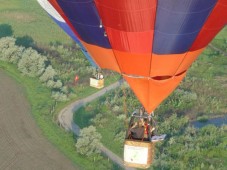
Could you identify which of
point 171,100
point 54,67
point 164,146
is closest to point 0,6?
point 54,67

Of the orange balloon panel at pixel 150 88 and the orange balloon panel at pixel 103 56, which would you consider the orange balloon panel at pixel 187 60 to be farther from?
the orange balloon panel at pixel 103 56

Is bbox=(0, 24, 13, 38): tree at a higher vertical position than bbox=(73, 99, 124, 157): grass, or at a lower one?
higher

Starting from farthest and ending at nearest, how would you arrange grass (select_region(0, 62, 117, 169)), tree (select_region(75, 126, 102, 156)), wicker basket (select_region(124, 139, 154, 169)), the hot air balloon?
tree (select_region(75, 126, 102, 156)) < grass (select_region(0, 62, 117, 169)) < wicker basket (select_region(124, 139, 154, 169)) < the hot air balloon

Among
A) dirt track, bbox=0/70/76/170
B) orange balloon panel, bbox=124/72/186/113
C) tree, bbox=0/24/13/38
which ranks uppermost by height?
tree, bbox=0/24/13/38

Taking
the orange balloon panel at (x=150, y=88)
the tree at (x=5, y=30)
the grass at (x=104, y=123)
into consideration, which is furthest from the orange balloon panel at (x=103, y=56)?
the tree at (x=5, y=30)

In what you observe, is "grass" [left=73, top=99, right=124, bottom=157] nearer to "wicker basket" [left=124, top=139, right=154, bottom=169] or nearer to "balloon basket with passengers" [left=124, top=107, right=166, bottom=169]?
"balloon basket with passengers" [left=124, top=107, right=166, bottom=169]

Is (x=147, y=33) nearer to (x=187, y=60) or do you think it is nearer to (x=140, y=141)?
(x=187, y=60)

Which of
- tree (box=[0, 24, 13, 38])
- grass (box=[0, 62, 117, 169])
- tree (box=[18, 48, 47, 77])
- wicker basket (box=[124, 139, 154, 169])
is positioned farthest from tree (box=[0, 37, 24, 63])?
wicker basket (box=[124, 139, 154, 169])

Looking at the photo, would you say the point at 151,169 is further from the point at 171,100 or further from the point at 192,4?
the point at 192,4
